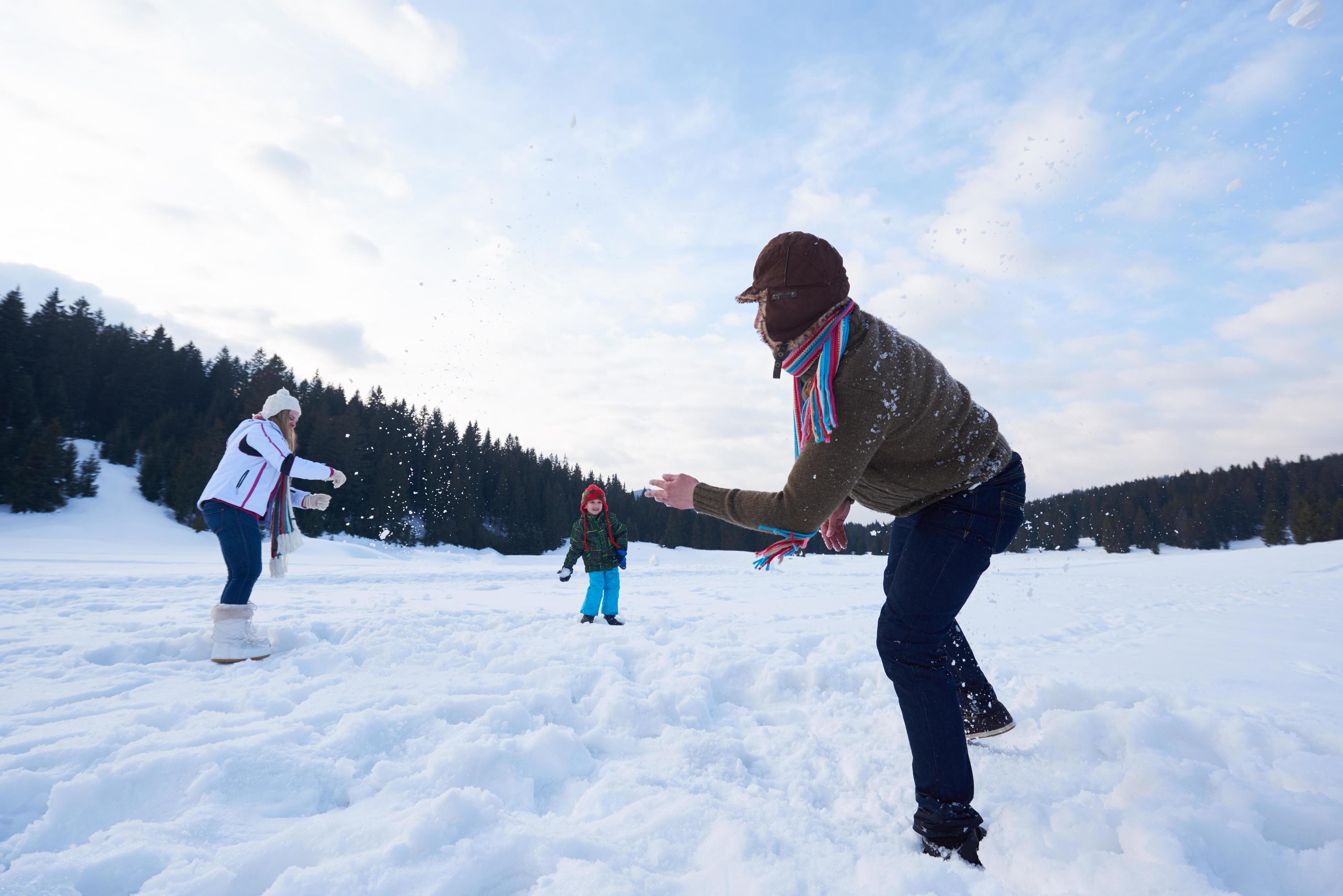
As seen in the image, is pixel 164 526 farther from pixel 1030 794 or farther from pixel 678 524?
pixel 678 524

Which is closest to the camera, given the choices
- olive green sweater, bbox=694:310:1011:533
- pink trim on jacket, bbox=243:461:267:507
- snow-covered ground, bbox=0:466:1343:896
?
snow-covered ground, bbox=0:466:1343:896

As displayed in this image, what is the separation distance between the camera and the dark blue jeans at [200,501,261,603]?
4.16m

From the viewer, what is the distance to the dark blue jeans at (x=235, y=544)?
164 inches

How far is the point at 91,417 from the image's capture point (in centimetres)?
4150

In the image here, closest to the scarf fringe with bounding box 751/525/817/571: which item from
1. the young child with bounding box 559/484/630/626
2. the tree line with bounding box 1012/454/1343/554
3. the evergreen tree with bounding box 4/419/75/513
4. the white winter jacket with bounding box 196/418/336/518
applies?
the white winter jacket with bounding box 196/418/336/518

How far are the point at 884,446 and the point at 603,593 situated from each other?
5210 millimetres

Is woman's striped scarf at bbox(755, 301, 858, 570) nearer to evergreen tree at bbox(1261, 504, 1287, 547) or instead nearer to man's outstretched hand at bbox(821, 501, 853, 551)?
man's outstretched hand at bbox(821, 501, 853, 551)

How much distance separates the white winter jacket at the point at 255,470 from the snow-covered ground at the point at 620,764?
101 cm

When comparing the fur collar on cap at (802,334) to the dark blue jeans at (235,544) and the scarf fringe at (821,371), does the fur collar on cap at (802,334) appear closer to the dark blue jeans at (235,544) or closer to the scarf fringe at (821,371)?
the scarf fringe at (821,371)

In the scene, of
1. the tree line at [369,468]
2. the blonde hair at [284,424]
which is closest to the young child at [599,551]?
the blonde hair at [284,424]

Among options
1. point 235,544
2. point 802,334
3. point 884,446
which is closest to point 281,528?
point 235,544

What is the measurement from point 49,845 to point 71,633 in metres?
3.86

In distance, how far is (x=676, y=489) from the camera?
2.16 metres

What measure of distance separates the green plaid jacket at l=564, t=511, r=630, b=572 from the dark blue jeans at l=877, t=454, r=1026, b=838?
475cm
